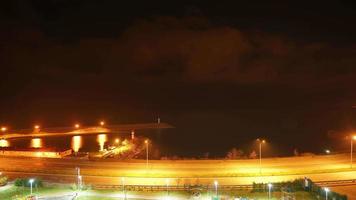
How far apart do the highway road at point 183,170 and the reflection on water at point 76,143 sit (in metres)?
18.3

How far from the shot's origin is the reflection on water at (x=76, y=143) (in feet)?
191

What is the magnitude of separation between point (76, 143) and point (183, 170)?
32203 mm

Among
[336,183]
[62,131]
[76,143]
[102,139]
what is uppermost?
[62,131]

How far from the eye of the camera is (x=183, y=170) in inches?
1363

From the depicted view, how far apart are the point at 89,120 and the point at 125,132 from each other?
72.7 feet

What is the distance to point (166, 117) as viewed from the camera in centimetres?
10750

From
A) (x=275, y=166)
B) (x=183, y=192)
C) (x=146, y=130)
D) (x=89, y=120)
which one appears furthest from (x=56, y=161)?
(x=89, y=120)

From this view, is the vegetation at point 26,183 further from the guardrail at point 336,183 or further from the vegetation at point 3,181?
the guardrail at point 336,183

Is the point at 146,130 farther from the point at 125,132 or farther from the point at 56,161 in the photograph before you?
the point at 56,161

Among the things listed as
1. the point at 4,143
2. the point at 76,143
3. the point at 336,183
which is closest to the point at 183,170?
the point at 336,183

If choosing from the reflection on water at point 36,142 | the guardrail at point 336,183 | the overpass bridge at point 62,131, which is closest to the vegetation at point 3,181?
the guardrail at point 336,183

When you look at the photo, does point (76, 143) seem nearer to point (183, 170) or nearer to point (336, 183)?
point (183, 170)

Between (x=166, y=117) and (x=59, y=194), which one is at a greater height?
(x=166, y=117)

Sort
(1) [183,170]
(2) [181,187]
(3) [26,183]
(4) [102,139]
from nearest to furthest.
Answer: (2) [181,187]
(3) [26,183]
(1) [183,170]
(4) [102,139]
